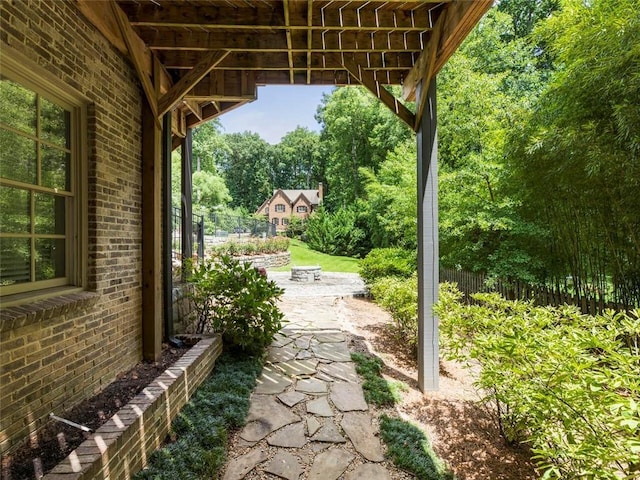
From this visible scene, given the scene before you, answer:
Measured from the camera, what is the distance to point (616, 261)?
4062mm

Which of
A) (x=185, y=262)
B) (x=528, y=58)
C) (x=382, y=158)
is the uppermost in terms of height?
A: (x=528, y=58)

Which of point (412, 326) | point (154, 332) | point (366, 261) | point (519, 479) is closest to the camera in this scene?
point (519, 479)

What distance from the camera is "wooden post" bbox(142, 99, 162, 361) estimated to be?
344cm

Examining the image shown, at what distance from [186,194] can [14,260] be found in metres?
3.45

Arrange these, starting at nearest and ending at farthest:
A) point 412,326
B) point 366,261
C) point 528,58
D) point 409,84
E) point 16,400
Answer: point 16,400, point 409,84, point 412,326, point 366,261, point 528,58

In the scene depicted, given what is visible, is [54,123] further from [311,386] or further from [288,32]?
[311,386]

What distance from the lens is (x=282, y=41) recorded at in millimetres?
3367

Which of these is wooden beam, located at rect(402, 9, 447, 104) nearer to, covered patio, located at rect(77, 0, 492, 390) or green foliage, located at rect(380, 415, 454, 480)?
covered patio, located at rect(77, 0, 492, 390)

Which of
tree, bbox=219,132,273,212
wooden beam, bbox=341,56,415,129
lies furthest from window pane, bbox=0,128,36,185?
tree, bbox=219,132,273,212

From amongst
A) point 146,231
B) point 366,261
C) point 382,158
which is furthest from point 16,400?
point 382,158

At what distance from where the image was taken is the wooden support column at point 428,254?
349 centimetres

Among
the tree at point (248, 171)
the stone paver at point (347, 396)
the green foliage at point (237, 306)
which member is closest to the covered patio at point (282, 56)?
the green foliage at point (237, 306)

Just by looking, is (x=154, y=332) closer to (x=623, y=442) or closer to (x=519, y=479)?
(x=519, y=479)

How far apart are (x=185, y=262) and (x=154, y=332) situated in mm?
1512
